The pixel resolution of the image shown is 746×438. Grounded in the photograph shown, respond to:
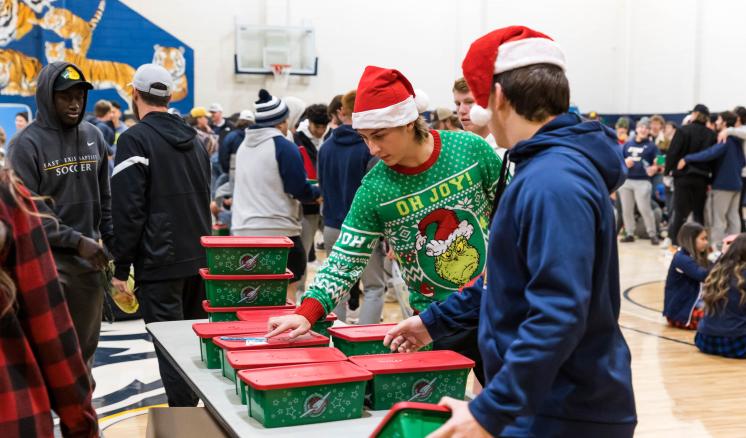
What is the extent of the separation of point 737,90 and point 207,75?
9.95 metres

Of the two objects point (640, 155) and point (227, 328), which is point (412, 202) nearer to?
point (227, 328)

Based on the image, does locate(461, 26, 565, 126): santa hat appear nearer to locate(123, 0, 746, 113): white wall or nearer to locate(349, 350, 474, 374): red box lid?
locate(349, 350, 474, 374): red box lid

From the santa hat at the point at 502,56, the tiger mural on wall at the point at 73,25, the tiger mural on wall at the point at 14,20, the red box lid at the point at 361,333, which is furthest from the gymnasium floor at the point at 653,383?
the tiger mural on wall at the point at 73,25

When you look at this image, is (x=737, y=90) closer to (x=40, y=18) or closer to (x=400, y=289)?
(x=400, y=289)

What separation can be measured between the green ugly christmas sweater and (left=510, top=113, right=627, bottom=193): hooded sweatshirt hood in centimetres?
105

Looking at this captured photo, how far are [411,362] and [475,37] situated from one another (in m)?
15.7

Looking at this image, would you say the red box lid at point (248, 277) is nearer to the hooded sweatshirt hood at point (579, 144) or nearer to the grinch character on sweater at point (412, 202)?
the grinch character on sweater at point (412, 202)

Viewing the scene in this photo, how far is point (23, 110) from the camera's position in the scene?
1274cm

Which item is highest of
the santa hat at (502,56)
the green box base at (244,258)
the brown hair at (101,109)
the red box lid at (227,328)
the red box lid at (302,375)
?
the brown hair at (101,109)

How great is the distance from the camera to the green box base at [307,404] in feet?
6.73

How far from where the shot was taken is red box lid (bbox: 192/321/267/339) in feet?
8.66

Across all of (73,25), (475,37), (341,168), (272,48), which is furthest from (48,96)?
(475,37)

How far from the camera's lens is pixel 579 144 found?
62.2 inches

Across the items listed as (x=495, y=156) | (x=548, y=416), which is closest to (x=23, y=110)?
(x=495, y=156)
